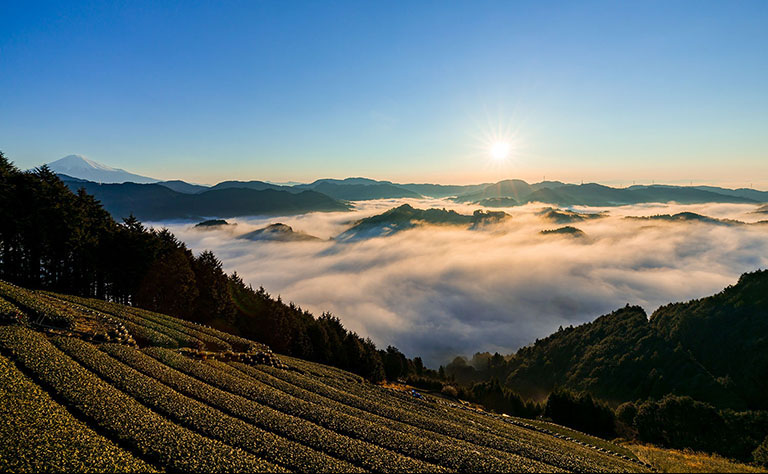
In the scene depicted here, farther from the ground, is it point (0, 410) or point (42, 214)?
point (42, 214)

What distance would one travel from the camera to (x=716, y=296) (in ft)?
589

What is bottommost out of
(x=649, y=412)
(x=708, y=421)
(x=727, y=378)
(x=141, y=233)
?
(x=727, y=378)

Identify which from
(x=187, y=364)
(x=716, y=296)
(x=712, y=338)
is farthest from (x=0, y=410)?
(x=716, y=296)

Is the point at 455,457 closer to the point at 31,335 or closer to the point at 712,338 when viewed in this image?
the point at 31,335

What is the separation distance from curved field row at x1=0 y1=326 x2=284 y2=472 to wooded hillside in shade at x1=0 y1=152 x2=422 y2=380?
127ft

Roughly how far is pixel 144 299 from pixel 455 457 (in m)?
76.9

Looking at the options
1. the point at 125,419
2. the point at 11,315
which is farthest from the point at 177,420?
the point at 11,315

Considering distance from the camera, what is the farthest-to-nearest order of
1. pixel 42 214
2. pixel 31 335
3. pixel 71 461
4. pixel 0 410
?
pixel 42 214
pixel 31 335
pixel 0 410
pixel 71 461

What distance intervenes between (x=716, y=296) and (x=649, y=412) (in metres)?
169

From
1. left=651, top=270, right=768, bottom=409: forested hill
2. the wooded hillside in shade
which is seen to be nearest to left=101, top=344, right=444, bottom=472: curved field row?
→ the wooded hillside in shade

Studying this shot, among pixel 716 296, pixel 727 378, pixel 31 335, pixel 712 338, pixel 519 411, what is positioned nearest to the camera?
pixel 31 335

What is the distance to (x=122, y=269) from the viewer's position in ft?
235

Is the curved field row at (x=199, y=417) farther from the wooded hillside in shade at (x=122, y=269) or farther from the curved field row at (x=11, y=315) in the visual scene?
the wooded hillside in shade at (x=122, y=269)

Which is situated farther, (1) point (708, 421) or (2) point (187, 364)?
(1) point (708, 421)
